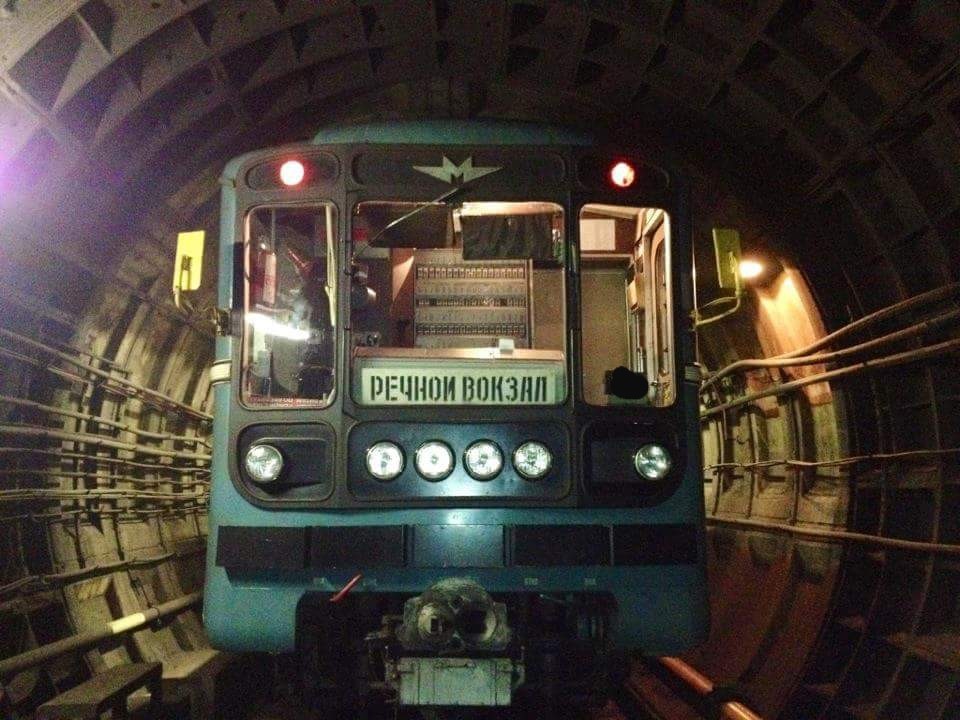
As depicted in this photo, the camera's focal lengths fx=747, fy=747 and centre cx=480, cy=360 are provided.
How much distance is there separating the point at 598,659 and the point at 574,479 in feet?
3.04

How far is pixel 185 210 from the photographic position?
6812mm

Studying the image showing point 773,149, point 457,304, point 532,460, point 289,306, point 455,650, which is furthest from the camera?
point 773,149

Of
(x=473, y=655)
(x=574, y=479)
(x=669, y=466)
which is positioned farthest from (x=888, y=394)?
(x=473, y=655)

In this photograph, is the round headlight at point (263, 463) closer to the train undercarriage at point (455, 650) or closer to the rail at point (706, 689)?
the train undercarriage at point (455, 650)

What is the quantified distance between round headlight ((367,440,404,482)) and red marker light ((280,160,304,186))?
1565 millimetres

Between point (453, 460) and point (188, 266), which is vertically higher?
point (188, 266)

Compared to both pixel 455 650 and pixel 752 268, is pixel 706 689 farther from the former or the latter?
pixel 752 268

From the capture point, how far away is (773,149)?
5801mm

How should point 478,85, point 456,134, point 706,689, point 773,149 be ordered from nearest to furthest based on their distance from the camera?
point 456,134 → point 706,689 → point 773,149 → point 478,85

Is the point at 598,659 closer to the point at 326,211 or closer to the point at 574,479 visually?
the point at 574,479

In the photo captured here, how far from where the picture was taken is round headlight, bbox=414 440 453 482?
3.84 meters

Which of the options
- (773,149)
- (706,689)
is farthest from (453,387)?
(773,149)

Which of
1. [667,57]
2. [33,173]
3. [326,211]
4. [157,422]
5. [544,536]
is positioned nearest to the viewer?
[544,536]

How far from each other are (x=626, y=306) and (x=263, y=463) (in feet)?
8.61
